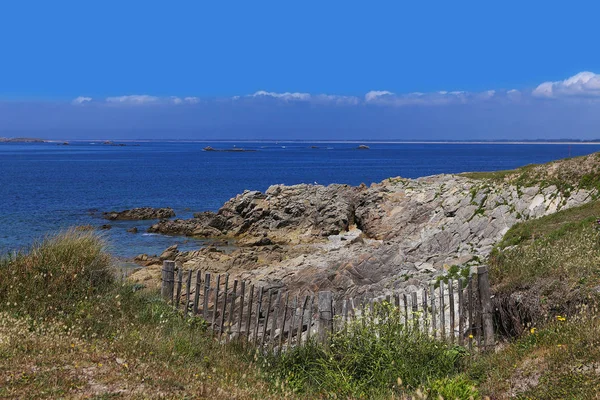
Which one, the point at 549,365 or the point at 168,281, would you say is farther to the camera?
the point at 168,281

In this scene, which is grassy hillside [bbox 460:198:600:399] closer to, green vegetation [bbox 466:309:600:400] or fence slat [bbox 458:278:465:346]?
green vegetation [bbox 466:309:600:400]

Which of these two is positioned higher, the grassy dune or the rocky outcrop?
the grassy dune

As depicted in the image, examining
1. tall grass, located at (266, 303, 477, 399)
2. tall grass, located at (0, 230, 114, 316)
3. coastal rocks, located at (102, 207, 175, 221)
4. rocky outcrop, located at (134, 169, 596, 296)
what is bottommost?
coastal rocks, located at (102, 207, 175, 221)

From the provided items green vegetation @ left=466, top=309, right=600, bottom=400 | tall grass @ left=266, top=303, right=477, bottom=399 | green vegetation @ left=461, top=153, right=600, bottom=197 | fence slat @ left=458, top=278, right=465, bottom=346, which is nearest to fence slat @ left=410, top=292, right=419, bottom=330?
tall grass @ left=266, top=303, right=477, bottom=399

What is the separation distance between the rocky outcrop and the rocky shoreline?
0.05 meters

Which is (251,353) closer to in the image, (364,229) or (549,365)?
(549,365)

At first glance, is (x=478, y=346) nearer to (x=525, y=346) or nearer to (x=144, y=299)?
(x=525, y=346)

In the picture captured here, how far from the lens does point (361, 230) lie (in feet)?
121

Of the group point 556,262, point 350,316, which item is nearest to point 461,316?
point 350,316

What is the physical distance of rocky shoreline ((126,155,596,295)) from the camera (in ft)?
61.2

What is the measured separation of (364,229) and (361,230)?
3.21 feet

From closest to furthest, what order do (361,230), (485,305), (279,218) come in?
(485,305) < (361,230) < (279,218)

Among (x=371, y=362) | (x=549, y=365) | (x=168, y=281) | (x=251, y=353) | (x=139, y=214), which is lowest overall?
(x=139, y=214)

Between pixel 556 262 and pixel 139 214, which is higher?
pixel 556 262
